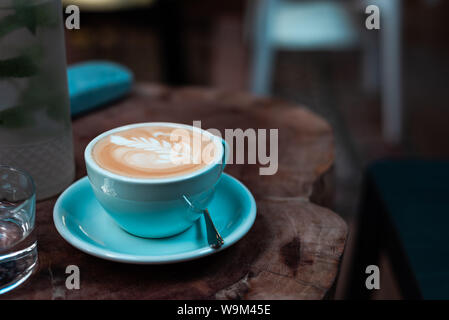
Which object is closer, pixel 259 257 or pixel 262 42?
pixel 259 257

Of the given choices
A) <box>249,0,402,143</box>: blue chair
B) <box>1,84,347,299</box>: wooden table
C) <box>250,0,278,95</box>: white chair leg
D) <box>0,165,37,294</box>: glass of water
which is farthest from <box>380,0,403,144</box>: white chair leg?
<box>0,165,37,294</box>: glass of water

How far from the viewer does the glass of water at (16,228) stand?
347 mm

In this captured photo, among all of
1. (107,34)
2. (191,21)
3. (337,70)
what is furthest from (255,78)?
(191,21)

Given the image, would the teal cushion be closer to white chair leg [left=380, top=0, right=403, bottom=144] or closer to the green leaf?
the green leaf

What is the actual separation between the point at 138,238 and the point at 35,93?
Result: 0.16m

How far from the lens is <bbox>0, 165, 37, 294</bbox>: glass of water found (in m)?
0.35

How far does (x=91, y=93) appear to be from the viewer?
635mm

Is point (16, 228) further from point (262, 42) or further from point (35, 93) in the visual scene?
point (262, 42)

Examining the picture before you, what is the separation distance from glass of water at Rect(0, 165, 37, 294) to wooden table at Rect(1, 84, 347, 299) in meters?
0.01

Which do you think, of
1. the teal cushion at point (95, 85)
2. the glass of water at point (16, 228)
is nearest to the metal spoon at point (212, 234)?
the glass of water at point (16, 228)

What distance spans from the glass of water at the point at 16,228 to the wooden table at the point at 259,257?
0.03ft

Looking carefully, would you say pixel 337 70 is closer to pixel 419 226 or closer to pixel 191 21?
pixel 191 21

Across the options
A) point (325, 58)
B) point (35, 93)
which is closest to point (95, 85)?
point (35, 93)

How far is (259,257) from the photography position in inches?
14.8
